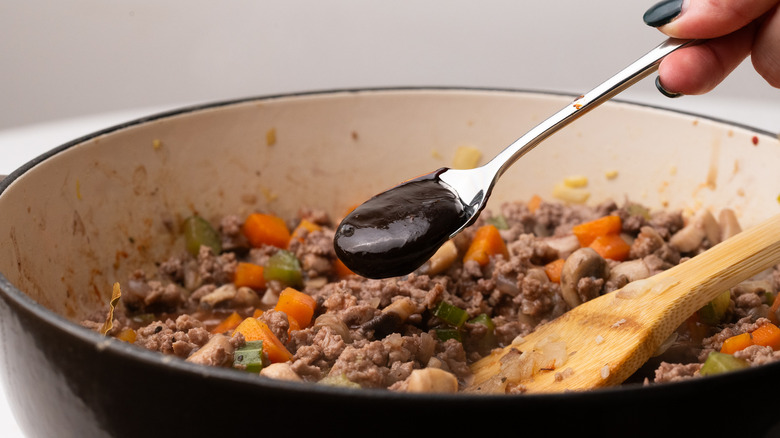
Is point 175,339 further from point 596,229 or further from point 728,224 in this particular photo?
point 728,224

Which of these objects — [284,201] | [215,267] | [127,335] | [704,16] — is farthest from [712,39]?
[127,335]

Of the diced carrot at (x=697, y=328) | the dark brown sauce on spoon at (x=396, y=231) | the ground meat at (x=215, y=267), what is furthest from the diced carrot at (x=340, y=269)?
the diced carrot at (x=697, y=328)

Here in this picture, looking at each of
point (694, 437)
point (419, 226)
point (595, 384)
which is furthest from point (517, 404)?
point (419, 226)

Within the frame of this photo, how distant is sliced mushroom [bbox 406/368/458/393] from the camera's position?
65.8 inches

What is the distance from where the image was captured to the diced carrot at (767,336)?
2.13 meters

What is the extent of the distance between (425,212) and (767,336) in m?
1.05

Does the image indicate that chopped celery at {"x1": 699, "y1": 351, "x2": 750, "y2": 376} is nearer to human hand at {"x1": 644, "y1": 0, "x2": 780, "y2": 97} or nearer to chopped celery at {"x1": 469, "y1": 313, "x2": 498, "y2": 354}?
chopped celery at {"x1": 469, "y1": 313, "x2": 498, "y2": 354}

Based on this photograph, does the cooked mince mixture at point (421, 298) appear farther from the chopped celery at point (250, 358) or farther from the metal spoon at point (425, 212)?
the metal spoon at point (425, 212)

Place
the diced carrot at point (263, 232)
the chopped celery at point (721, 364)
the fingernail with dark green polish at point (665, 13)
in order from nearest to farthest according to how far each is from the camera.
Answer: the chopped celery at point (721, 364) < the fingernail with dark green polish at point (665, 13) < the diced carrot at point (263, 232)

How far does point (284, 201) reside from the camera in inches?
128

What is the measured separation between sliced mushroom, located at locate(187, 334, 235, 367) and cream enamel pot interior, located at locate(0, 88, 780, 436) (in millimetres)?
351

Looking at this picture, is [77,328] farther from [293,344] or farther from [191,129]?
[191,129]

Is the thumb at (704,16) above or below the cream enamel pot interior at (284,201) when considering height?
above

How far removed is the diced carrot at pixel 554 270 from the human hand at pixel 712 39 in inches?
27.3
